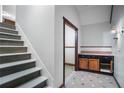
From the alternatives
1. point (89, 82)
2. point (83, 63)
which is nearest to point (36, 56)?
point (89, 82)

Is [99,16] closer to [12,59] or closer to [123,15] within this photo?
[123,15]

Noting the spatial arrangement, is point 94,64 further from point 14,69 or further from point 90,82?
point 14,69

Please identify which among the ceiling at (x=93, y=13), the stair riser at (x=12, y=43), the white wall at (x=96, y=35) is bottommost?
the stair riser at (x=12, y=43)

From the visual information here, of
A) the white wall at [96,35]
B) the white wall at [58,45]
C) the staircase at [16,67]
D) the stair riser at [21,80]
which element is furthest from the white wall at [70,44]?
→ the stair riser at [21,80]

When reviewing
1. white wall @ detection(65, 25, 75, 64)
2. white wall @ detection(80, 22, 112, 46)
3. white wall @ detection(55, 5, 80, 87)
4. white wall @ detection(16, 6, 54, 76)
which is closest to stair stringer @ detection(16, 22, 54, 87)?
white wall @ detection(16, 6, 54, 76)

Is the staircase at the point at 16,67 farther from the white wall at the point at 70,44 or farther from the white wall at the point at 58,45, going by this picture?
the white wall at the point at 70,44

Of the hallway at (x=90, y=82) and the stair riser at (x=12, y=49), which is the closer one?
the stair riser at (x=12, y=49)

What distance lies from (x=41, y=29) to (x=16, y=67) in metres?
1.07

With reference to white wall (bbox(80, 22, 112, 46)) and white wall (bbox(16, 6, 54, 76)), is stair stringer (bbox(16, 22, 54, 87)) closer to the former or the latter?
white wall (bbox(16, 6, 54, 76))

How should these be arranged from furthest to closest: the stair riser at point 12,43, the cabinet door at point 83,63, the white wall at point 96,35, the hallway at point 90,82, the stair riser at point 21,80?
the white wall at point 96,35 → the cabinet door at point 83,63 → the hallway at point 90,82 → the stair riser at point 12,43 → the stair riser at point 21,80

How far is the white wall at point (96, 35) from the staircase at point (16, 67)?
3453 mm

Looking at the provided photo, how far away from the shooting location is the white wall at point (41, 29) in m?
2.44

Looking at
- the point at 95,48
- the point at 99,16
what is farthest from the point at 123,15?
the point at 95,48

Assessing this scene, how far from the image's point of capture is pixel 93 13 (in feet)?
15.6
